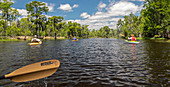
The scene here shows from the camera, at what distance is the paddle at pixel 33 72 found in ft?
21.2

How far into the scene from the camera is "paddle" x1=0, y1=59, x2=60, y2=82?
6.45 metres

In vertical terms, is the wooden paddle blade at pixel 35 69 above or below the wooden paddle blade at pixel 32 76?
above

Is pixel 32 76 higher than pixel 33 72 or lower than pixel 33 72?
lower

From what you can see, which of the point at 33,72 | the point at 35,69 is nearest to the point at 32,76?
the point at 33,72

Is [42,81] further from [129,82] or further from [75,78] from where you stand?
[129,82]

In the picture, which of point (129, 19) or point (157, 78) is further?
point (129, 19)

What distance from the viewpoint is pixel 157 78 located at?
7082 millimetres

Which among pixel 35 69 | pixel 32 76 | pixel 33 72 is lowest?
pixel 32 76

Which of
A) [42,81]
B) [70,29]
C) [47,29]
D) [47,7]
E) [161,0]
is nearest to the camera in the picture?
[42,81]

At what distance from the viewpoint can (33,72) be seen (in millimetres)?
6887

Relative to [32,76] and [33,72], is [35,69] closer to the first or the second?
[33,72]

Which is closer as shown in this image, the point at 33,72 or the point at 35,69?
the point at 33,72

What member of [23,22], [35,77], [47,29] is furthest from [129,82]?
[47,29]

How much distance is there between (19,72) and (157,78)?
28.3ft
